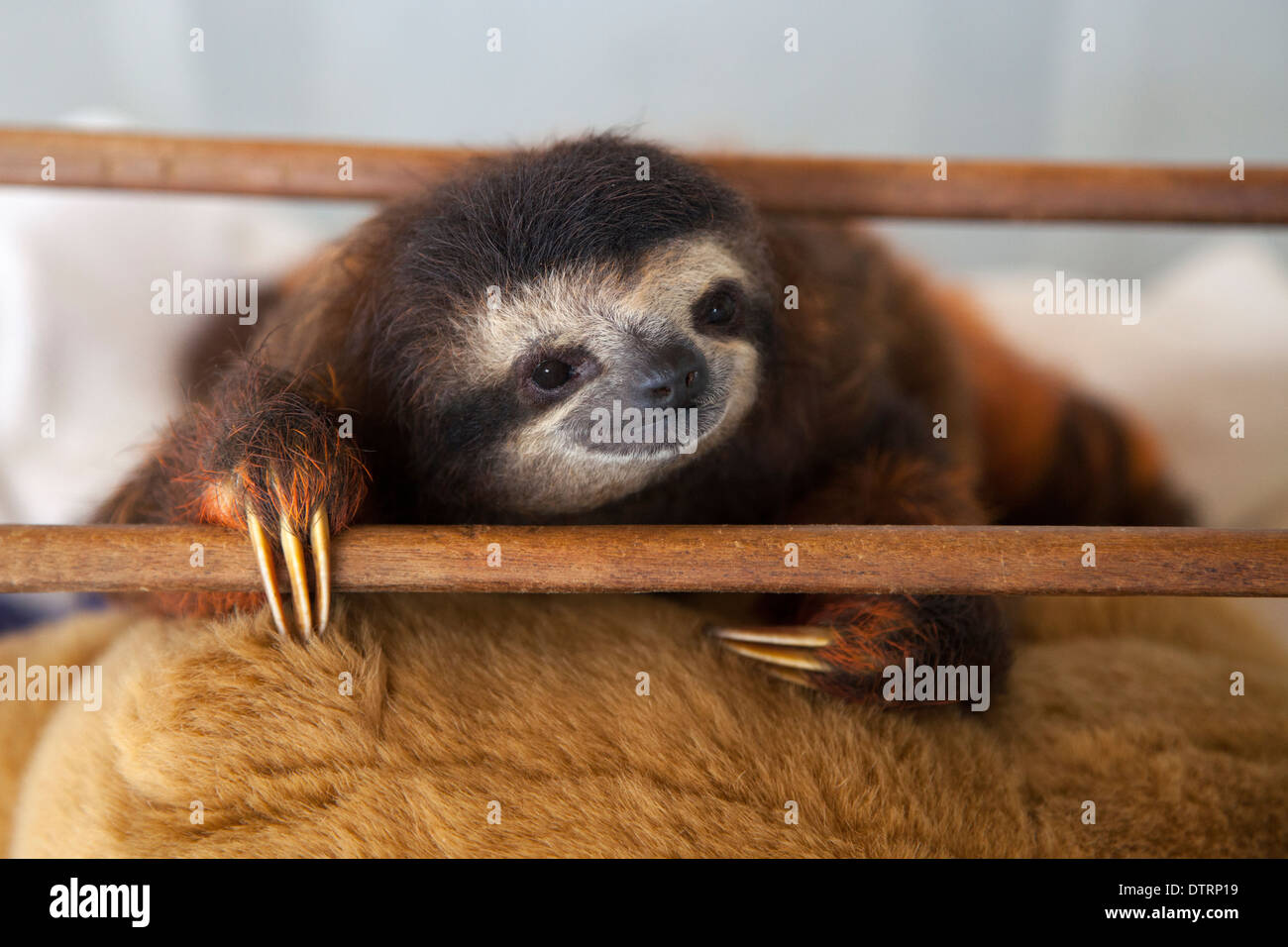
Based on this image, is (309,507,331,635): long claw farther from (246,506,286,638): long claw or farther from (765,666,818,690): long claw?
(765,666,818,690): long claw

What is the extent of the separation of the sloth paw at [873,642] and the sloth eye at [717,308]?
1.26 feet

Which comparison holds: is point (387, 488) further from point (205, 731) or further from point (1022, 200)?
point (1022, 200)

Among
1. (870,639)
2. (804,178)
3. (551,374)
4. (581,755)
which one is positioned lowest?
(581,755)

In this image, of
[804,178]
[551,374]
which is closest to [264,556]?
[551,374]

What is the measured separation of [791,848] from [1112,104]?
310cm

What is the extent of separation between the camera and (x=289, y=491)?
962mm

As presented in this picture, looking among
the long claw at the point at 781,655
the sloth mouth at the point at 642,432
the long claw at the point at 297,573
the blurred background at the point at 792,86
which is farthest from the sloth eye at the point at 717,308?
the blurred background at the point at 792,86

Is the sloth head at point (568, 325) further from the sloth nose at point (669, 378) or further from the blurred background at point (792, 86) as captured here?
the blurred background at point (792, 86)

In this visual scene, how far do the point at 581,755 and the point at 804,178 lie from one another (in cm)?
97

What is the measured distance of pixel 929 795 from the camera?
3.30 feet

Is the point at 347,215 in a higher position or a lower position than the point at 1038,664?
higher

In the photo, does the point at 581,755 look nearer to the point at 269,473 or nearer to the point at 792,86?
the point at 269,473

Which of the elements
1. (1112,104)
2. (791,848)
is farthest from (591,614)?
(1112,104)

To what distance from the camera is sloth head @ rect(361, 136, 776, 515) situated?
1018 mm
